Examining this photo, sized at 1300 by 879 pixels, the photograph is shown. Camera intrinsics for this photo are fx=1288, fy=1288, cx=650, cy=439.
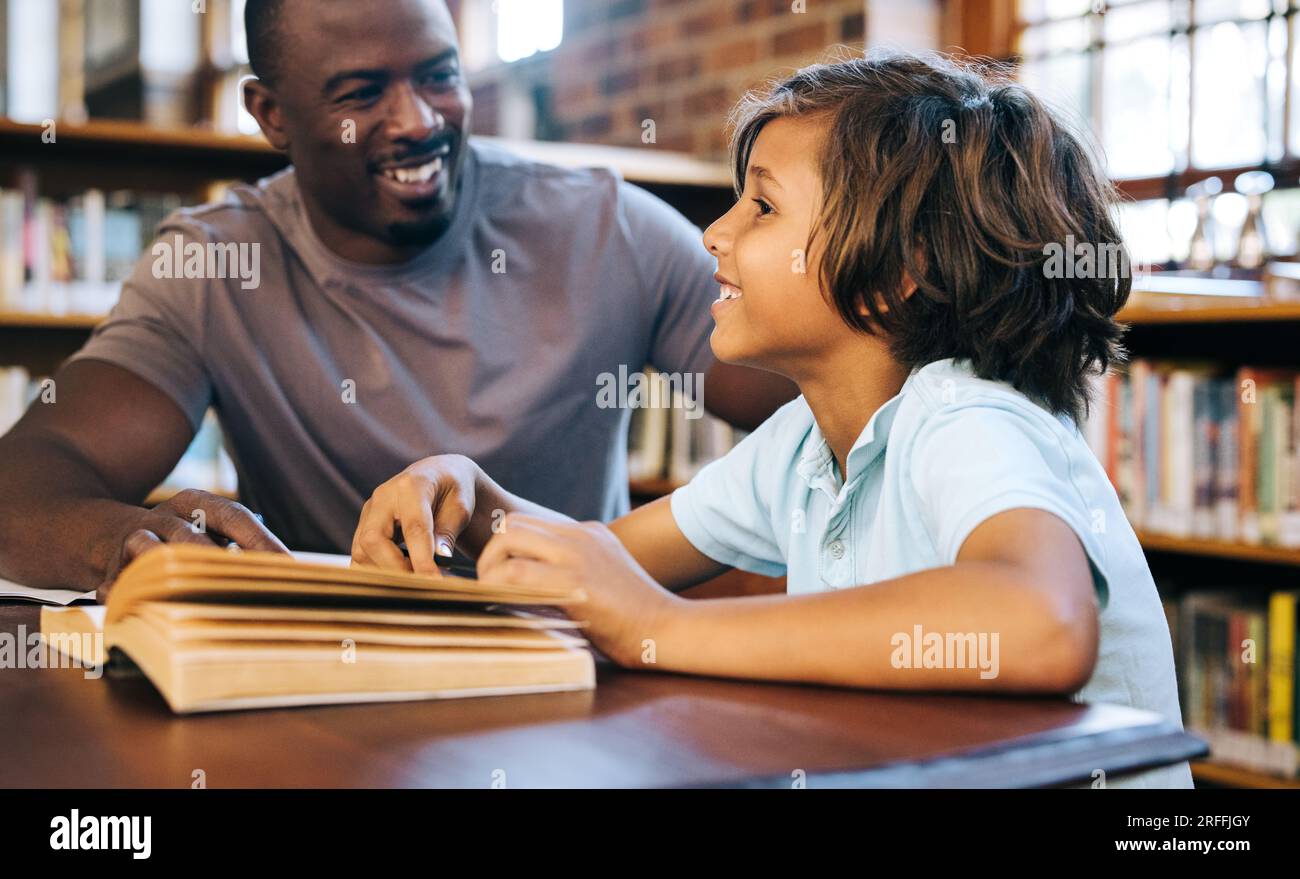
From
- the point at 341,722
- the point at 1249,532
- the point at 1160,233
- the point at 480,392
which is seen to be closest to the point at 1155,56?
the point at 1160,233

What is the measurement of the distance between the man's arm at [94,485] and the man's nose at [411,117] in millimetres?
437

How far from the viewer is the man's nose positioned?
5.27ft

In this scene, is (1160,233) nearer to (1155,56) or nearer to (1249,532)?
(1155,56)

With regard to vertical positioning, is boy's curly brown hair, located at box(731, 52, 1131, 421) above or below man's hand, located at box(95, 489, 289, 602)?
above

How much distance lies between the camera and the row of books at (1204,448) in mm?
2162

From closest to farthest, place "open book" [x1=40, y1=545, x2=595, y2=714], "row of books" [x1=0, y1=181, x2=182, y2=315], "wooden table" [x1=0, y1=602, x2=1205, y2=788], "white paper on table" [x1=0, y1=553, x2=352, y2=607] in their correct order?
"wooden table" [x1=0, y1=602, x2=1205, y2=788]
"open book" [x1=40, y1=545, x2=595, y2=714]
"white paper on table" [x1=0, y1=553, x2=352, y2=607]
"row of books" [x1=0, y1=181, x2=182, y2=315]

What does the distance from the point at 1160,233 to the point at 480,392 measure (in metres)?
1.62

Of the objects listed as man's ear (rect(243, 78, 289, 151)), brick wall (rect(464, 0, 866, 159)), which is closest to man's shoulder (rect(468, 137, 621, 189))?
man's ear (rect(243, 78, 289, 151))

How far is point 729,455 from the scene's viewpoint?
1226 millimetres

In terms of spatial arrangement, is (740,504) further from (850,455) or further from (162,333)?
(162,333)

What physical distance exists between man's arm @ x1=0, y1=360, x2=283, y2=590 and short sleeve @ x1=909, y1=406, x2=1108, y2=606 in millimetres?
504

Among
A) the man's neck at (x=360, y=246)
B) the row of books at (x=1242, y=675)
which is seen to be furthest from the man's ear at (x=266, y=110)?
the row of books at (x=1242, y=675)

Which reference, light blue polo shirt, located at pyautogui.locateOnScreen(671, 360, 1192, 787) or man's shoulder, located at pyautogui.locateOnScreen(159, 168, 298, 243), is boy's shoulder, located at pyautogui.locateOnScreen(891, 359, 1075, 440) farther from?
man's shoulder, located at pyautogui.locateOnScreen(159, 168, 298, 243)

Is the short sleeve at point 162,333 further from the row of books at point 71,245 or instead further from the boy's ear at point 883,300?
the row of books at point 71,245
